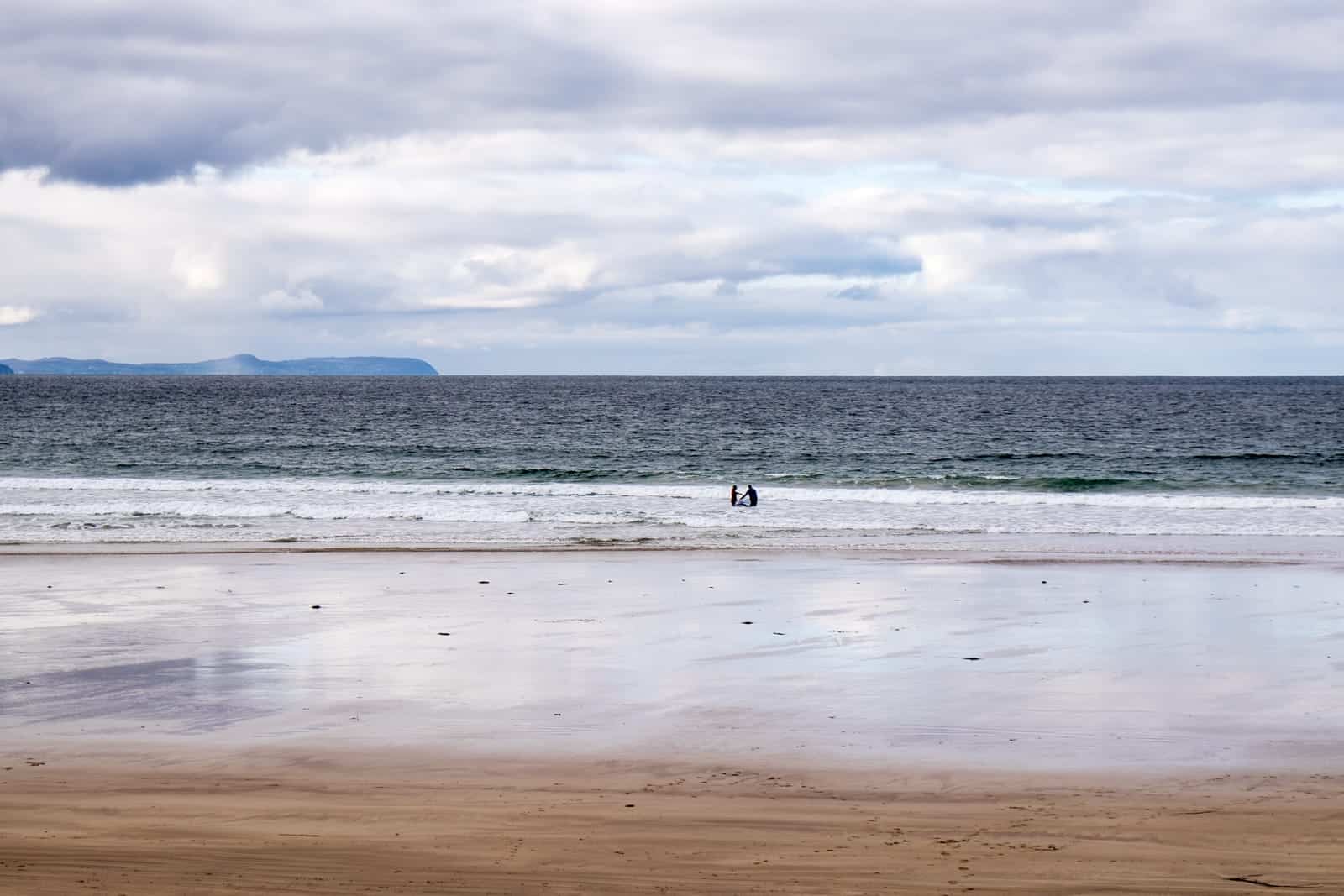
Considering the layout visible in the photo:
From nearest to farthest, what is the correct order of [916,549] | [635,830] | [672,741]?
1. [635,830]
2. [672,741]
3. [916,549]

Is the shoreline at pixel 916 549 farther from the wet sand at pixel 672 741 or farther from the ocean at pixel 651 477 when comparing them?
the wet sand at pixel 672 741

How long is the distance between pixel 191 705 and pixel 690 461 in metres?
43.6

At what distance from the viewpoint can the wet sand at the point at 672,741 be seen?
26.9ft

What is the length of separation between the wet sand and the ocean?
1045 cm

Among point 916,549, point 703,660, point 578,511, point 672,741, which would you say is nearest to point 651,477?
point 578,511

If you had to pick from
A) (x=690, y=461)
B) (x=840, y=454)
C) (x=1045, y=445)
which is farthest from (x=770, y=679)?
(x=1045, y=445)

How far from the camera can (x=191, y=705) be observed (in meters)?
12.5

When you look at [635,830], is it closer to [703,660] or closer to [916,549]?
[703,660]

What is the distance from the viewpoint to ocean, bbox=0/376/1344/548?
31.7m

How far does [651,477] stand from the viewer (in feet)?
158

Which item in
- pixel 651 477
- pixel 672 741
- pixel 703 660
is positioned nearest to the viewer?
pixel 672 741

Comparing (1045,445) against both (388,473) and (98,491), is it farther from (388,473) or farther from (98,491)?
(98,491)

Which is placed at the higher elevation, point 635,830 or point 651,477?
point 651,477

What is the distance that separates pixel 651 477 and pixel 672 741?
37.1 meters
